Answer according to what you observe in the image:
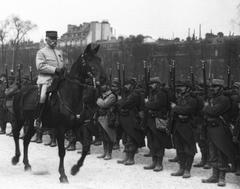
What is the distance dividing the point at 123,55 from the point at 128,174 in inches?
2036

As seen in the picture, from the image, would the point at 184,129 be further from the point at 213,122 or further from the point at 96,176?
the point at 96,176

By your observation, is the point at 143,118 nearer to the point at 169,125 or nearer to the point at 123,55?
the point at 169,125

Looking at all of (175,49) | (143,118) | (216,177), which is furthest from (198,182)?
(175,49)

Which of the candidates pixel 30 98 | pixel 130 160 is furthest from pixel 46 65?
pixel 130 160

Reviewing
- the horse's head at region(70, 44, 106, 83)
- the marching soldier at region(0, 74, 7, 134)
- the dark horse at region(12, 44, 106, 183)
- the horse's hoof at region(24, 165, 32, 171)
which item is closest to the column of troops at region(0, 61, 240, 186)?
the dark horse at region(12, 44, 106, 183)

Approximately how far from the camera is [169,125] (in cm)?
1123

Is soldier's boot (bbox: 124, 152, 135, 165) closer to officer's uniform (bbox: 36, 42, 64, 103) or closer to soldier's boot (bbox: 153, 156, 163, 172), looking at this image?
soldier's boot (bbox: 153, 156, 163, 172)

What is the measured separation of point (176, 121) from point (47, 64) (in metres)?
3.18

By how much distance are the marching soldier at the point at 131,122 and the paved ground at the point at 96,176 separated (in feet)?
1.22

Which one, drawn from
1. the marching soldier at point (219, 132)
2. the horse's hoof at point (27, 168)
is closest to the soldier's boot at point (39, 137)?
the horse's hoof at point (27, 168)

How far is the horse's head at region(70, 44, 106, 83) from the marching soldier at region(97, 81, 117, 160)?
9.98 feet

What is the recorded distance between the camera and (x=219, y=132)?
1022 cm

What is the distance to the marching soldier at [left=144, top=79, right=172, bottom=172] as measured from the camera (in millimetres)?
11586

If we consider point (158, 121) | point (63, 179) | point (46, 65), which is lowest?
point (63, 179)
